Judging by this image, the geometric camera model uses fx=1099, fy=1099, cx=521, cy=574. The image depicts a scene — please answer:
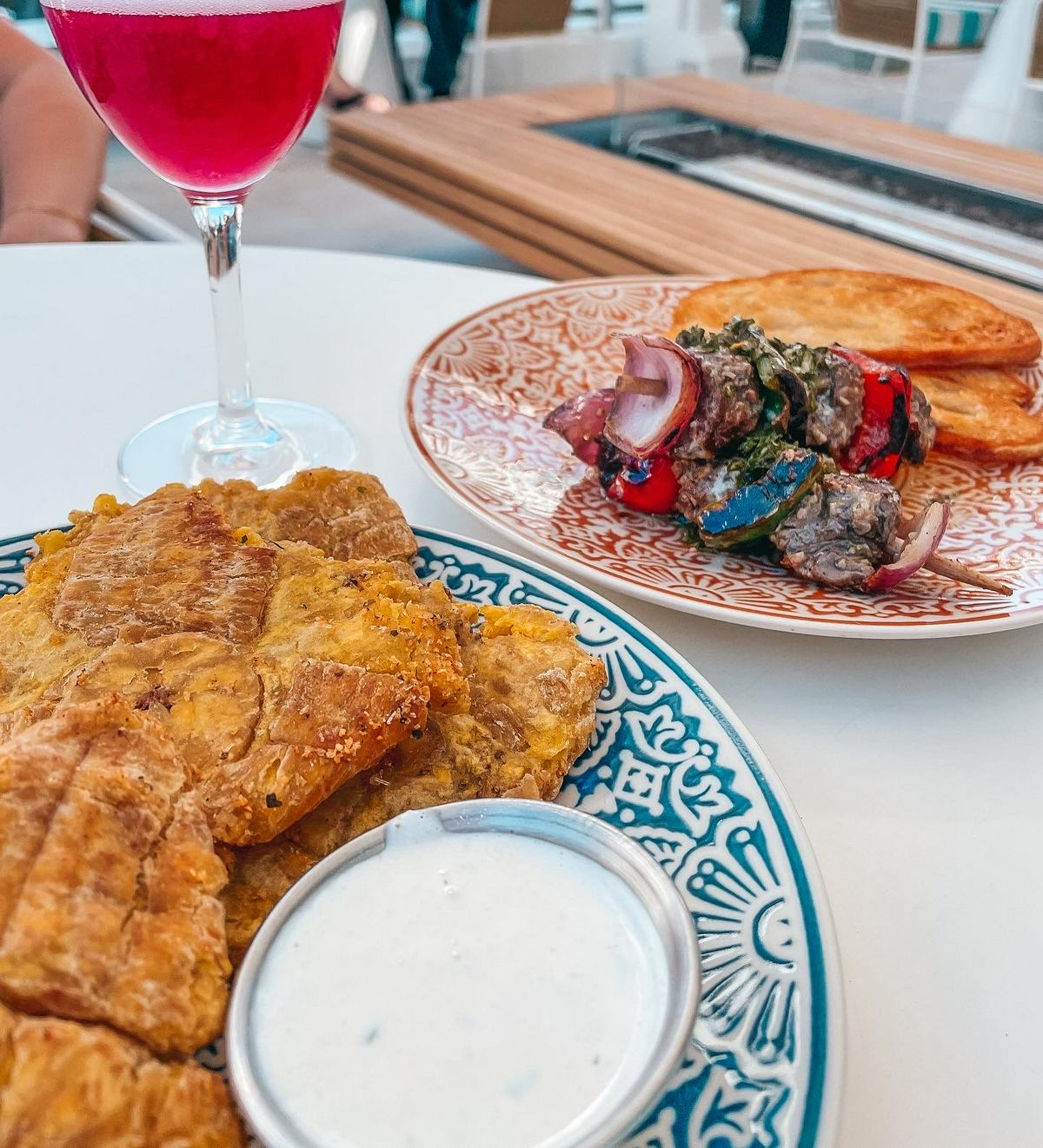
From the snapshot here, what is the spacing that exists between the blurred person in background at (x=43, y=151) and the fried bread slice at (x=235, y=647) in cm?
154

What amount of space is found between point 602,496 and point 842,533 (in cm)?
29

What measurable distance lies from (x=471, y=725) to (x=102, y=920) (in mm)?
320

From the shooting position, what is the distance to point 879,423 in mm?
1240

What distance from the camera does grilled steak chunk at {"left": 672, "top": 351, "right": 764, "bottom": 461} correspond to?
1.16 meters

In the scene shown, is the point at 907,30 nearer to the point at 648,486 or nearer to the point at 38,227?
the point at 38,227

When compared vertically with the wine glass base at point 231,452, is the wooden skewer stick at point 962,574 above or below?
above

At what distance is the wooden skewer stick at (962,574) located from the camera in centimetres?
104

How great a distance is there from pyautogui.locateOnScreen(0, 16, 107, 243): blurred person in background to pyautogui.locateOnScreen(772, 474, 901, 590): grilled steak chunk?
1.77 meters

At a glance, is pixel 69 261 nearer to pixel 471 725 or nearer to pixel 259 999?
pixel 471 725

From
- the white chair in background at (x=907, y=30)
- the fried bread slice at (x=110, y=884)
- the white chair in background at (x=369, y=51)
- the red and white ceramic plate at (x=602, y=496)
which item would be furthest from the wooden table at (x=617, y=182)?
the white chair in background at (x=369, y=51)

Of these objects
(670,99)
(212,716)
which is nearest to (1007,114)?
(670,99)

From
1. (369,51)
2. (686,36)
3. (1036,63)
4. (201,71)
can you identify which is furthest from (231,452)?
(686,36)

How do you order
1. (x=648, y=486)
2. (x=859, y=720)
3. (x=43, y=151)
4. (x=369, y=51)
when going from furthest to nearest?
(x=369, y=51)
(x=43, y=151)
(x=648, y=486)
(x=859, y=720)

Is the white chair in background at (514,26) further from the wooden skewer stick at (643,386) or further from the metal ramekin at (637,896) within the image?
the metal ramekin at (637,896)
